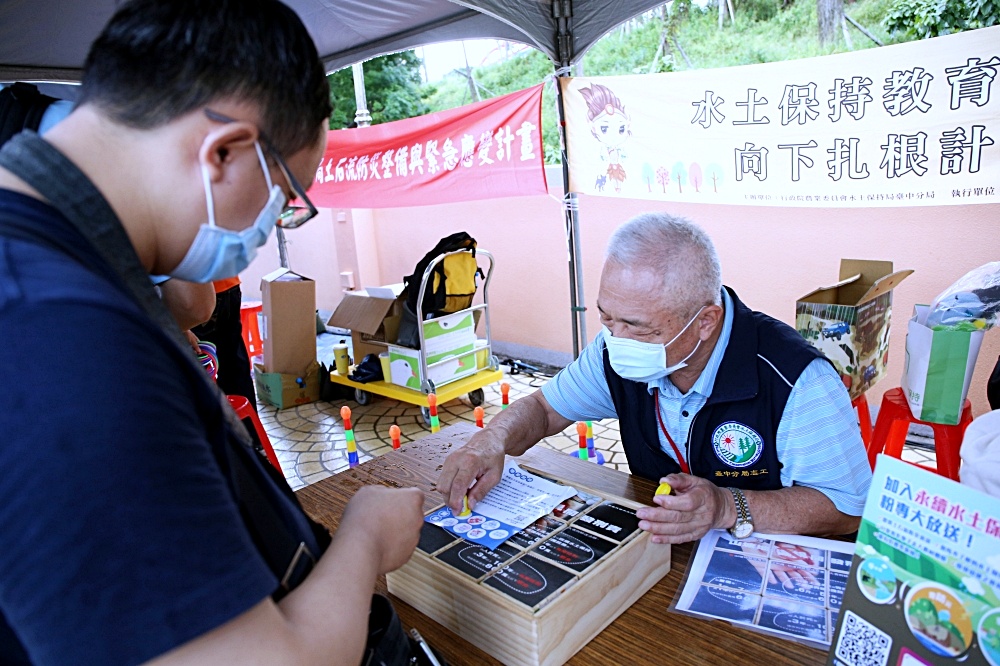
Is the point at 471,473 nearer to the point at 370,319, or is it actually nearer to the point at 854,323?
the point at 854,323

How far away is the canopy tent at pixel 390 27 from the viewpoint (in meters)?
3.46

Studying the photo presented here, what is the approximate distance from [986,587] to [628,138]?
3105 mm

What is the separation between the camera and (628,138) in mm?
3459

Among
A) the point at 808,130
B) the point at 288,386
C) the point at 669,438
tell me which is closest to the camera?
the point at 669,438

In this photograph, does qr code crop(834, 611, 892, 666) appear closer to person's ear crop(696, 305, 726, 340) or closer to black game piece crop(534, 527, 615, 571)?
black game piece crop(534, 527, 615, 571)

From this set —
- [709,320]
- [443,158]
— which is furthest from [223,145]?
[443,158]

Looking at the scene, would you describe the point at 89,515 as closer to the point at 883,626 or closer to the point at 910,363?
the point at 883,626

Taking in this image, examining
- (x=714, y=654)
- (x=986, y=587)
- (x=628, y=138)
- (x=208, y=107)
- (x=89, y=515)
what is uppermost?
(x=628, y=138)

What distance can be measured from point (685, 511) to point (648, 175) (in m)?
2.55

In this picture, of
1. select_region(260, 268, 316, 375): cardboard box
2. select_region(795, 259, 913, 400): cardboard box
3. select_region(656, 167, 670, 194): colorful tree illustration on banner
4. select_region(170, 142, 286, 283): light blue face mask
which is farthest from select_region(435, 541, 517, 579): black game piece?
select_region(260, 268, 316, 375): cardboard box

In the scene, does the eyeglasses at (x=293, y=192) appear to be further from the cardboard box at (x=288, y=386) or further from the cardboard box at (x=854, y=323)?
the cardboard box at (x=288, y=386)

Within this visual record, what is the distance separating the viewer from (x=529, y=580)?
99 centimetres

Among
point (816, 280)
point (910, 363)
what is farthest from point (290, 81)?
point (816, 280)

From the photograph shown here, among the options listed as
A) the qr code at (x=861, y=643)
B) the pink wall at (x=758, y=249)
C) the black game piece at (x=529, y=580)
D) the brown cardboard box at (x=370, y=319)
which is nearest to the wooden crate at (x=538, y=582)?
the black game piece at (x=529, y=580)
